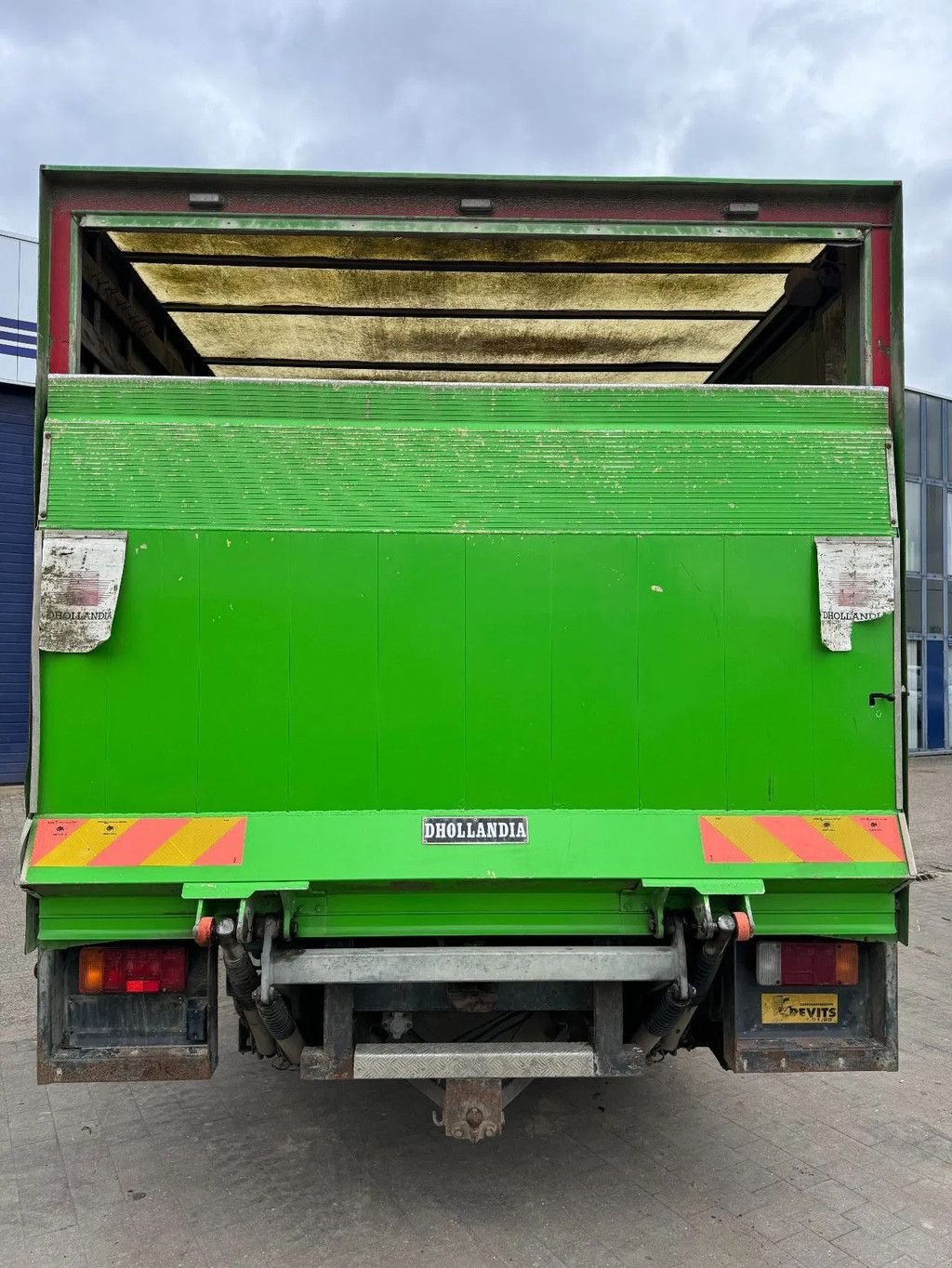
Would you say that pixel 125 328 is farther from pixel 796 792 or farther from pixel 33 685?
pixel 796 792

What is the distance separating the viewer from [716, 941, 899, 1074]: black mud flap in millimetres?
3057

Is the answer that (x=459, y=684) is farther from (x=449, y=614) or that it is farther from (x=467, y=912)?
(x=467, y=912)

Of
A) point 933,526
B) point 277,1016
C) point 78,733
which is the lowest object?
point 277,1016

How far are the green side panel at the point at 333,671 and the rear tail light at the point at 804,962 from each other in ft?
4.99

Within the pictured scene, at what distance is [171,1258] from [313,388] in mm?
3054

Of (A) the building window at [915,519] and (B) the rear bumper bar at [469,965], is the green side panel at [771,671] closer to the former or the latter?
(B) the rear bumper bar at [469,965]

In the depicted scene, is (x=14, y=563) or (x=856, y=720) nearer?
(x=856, y=720)

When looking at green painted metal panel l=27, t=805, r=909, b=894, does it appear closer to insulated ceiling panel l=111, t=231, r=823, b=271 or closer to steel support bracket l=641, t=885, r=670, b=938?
steel support bracket l=641, t=885, r=670, b=938

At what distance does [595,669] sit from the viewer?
2.95m

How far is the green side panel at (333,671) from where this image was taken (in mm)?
2883

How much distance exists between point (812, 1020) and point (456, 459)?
7.76 feet

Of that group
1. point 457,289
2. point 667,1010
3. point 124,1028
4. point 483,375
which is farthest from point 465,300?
point 124,1028

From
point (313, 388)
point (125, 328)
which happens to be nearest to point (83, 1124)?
point (313, 388)

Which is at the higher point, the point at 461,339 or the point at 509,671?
the point at 461,339
